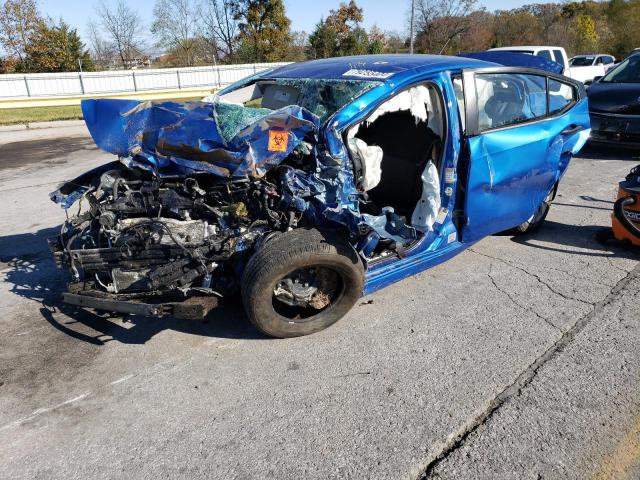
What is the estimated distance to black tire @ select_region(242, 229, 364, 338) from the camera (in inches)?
116

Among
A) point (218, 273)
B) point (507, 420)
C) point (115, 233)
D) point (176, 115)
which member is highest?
point (176, 115)

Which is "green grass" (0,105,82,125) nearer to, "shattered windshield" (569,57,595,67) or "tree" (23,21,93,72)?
"tree" (23,21,93,72)

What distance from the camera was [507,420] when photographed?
2.55 m

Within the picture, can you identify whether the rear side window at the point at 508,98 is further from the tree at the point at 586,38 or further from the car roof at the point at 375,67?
the tree at the point at 586,38

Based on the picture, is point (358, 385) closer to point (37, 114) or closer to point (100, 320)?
point (100, 320)

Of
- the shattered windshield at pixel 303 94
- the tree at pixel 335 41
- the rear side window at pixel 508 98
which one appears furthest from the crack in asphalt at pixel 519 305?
the tree at pixel 335 41

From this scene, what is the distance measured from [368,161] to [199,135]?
1219 mm

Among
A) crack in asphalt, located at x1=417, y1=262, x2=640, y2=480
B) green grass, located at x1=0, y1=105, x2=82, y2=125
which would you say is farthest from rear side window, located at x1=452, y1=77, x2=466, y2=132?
green grass, located at x1=0, y1=105, x2=82, y2=125

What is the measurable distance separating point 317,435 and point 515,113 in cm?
317

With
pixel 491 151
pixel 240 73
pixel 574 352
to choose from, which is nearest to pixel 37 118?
pixel 240 73

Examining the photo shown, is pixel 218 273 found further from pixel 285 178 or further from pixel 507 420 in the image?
pixel 507 420

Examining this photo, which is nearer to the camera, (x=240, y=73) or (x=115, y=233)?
(x=115, y=233)

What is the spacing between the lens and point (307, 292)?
3.27m

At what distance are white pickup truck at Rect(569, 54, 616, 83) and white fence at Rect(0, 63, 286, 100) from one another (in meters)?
12.2
